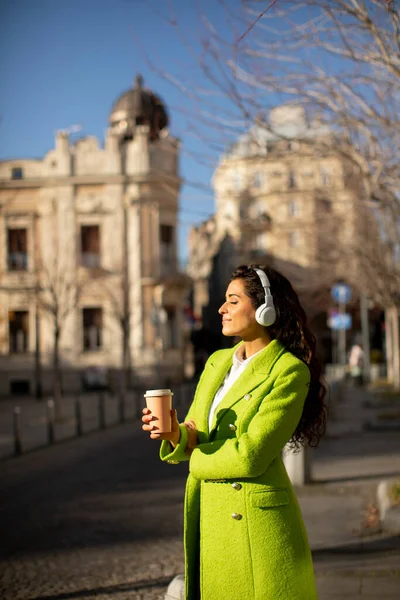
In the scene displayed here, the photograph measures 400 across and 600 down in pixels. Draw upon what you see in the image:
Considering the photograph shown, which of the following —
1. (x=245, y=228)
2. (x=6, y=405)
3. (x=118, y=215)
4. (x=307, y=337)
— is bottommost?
(x=6, y=405)

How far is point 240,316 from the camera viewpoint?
3666 millimetres

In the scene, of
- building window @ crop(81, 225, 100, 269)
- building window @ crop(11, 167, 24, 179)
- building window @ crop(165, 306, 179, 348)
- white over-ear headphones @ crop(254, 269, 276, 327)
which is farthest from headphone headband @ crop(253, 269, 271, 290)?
building window @ crop(11, 167, 24, 179)

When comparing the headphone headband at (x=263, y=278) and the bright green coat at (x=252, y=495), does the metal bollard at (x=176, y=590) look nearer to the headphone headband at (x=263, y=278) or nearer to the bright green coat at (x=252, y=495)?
the bright green coat at (x=252, y=495)

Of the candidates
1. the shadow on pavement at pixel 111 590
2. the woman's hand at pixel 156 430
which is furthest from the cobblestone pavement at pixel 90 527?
the woman's hand at pixel 156 430

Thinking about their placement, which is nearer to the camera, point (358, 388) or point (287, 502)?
point (287, 502)

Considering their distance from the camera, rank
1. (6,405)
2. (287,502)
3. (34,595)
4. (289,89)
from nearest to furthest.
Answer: (287,502), (34,595), (289,89), (6,405)

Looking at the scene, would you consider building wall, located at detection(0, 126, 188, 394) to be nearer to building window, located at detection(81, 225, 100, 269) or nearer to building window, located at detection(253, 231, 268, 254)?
building window, located at detection(81, 225, 100, 269)

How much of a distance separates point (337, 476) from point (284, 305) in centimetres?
824

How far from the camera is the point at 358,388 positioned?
34.4 m

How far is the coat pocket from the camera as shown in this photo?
3438mm

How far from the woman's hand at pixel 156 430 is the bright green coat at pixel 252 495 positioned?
0.06m

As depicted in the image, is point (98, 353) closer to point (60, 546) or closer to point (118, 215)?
point (118, 215)

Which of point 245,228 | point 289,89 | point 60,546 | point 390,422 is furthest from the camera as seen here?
point 390,422

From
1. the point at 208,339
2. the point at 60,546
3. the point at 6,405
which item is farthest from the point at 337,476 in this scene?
the point at 208,339
